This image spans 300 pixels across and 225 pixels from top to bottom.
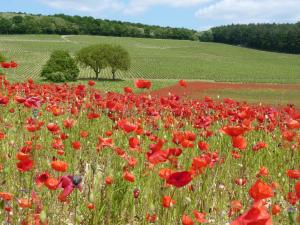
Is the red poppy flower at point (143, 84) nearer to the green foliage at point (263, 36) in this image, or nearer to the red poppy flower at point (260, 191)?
the red poppy flower at point (260, 191)

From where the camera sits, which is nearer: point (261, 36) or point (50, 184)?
point (50, 184)

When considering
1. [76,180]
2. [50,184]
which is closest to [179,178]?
[76,180]

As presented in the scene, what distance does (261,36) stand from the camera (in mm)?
128750

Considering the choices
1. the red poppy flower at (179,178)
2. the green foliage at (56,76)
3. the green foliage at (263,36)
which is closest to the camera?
the red poppy flower at (179,178)

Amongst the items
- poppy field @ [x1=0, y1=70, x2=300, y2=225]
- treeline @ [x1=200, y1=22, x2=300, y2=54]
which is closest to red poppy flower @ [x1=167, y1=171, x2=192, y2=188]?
poppy field @ [x1=0, y1=70, x2=300, y2=225]

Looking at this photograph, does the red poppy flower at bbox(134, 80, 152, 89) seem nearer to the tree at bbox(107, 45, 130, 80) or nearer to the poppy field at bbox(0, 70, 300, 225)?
the poppy field at bbox(0, 70, 300, 225)

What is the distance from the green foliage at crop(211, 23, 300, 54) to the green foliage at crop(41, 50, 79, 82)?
7692cm

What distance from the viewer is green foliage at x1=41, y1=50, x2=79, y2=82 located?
55500mm

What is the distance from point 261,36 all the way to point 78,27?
166ft

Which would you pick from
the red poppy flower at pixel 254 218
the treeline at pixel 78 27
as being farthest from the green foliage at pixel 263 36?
the red poppy flower at pixel 254 218

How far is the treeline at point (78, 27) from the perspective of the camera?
129 metres

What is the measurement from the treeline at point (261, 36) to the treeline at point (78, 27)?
25.1 ft

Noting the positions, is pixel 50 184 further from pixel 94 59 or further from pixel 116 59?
pixel 116 59

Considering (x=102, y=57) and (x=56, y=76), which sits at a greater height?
(x=102, y=57)
